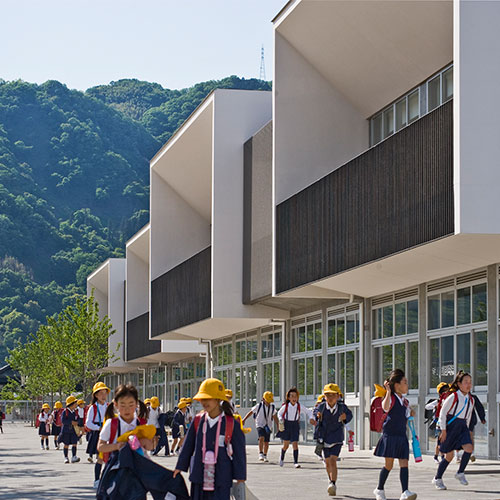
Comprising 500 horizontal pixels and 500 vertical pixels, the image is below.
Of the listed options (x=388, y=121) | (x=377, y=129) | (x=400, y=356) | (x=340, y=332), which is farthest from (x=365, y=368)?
(x=388, y=121)

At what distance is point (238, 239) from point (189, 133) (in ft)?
18.6

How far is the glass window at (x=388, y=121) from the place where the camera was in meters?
30.5

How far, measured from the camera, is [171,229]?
5006cm

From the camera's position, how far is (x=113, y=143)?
178 m

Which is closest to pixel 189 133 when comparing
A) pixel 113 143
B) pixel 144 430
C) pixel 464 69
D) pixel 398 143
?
pixel 398 143

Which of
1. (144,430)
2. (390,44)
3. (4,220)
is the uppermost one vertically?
(4,220)

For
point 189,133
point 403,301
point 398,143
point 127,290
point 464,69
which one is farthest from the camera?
point 127,290

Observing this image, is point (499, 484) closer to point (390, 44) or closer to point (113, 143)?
point (390, 44)

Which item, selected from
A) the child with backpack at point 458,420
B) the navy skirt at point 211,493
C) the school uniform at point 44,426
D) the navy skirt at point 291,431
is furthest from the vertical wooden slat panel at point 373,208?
the school uniform at point 44,426

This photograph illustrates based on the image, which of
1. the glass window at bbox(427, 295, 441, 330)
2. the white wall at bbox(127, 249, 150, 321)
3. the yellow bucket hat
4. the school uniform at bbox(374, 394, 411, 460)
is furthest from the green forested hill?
the yellow bucket hat

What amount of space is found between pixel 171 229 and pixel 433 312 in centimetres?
2401

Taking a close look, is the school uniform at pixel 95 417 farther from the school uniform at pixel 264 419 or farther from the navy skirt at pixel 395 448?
the school uniform at pixel 264 419

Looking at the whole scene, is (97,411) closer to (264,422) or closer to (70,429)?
(264,422)

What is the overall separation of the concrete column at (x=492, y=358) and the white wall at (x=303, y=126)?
7.78 m
